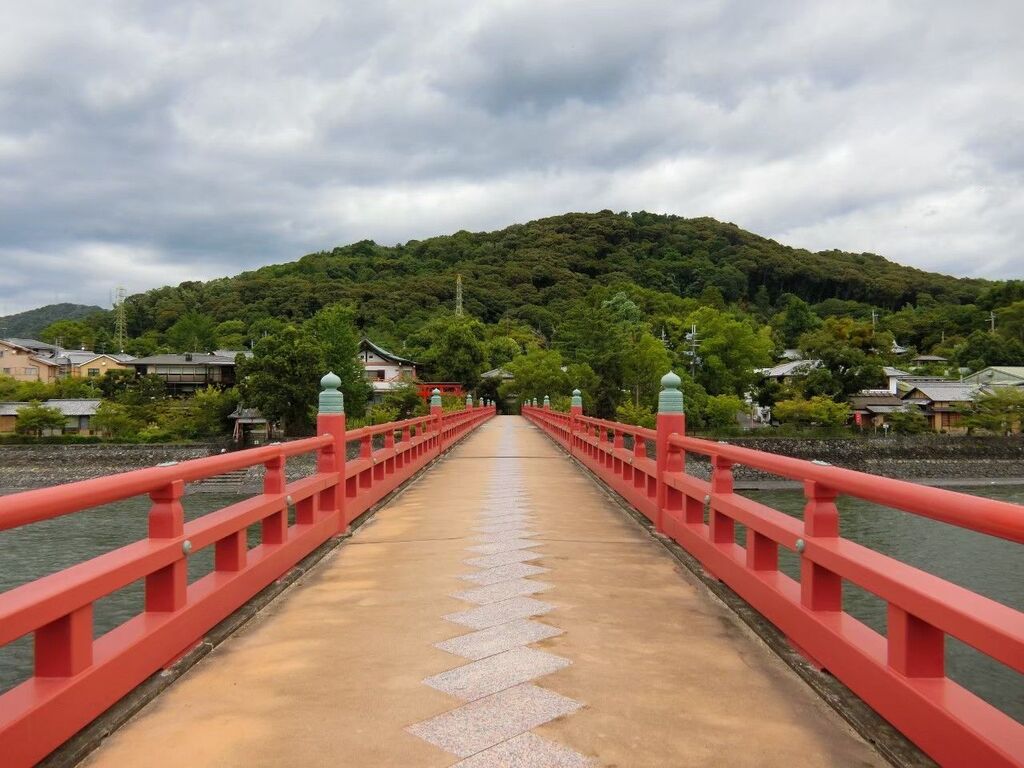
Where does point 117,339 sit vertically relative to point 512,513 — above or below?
above

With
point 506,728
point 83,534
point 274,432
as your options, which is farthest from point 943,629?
point 274,432

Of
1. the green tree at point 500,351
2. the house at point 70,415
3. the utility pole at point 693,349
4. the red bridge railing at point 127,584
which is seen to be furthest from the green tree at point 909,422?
the house at point 70,415

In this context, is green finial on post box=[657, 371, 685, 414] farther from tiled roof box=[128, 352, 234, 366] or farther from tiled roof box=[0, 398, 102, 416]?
tiled roof box=[128, 352, 234, 366]

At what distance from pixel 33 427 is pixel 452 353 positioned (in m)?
29.8

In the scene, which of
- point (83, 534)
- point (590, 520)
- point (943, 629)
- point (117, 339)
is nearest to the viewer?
point (943, 629)

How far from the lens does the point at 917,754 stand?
2.25 meters

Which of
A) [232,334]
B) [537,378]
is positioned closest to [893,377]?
[537,378]

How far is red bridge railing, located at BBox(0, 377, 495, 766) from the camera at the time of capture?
2150 mm

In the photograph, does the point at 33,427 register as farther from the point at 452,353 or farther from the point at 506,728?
the point at 506,728

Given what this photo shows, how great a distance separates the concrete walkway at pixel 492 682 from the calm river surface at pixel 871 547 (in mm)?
5356

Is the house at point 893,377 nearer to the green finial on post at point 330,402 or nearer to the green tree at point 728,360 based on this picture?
the green tree at point 728,360

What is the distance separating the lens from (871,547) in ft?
53.3

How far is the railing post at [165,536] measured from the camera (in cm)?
310

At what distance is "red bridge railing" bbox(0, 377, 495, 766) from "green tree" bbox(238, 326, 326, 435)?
34.3 meters
